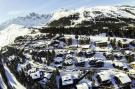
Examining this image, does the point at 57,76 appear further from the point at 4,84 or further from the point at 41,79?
the point at 4,84

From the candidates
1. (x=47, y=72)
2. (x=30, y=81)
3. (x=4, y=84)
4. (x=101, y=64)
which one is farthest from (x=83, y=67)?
(x=4, y=84)

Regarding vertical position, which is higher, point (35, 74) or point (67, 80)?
point (35, 74)

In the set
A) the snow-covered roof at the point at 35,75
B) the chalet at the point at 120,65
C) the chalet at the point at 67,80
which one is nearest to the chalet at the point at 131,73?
the chalet at the point at 120,65

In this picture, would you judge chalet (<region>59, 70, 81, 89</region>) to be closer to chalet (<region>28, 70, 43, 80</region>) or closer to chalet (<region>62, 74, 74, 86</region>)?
chalet (<region>62, 74, 74, 86</region>)

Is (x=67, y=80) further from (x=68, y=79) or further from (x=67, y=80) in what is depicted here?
(x=68, y=79)

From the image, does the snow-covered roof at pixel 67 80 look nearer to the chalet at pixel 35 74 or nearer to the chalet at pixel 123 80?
the chalet at pixel 35 74

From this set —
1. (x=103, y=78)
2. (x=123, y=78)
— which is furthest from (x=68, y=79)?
(x=123, y=78)
